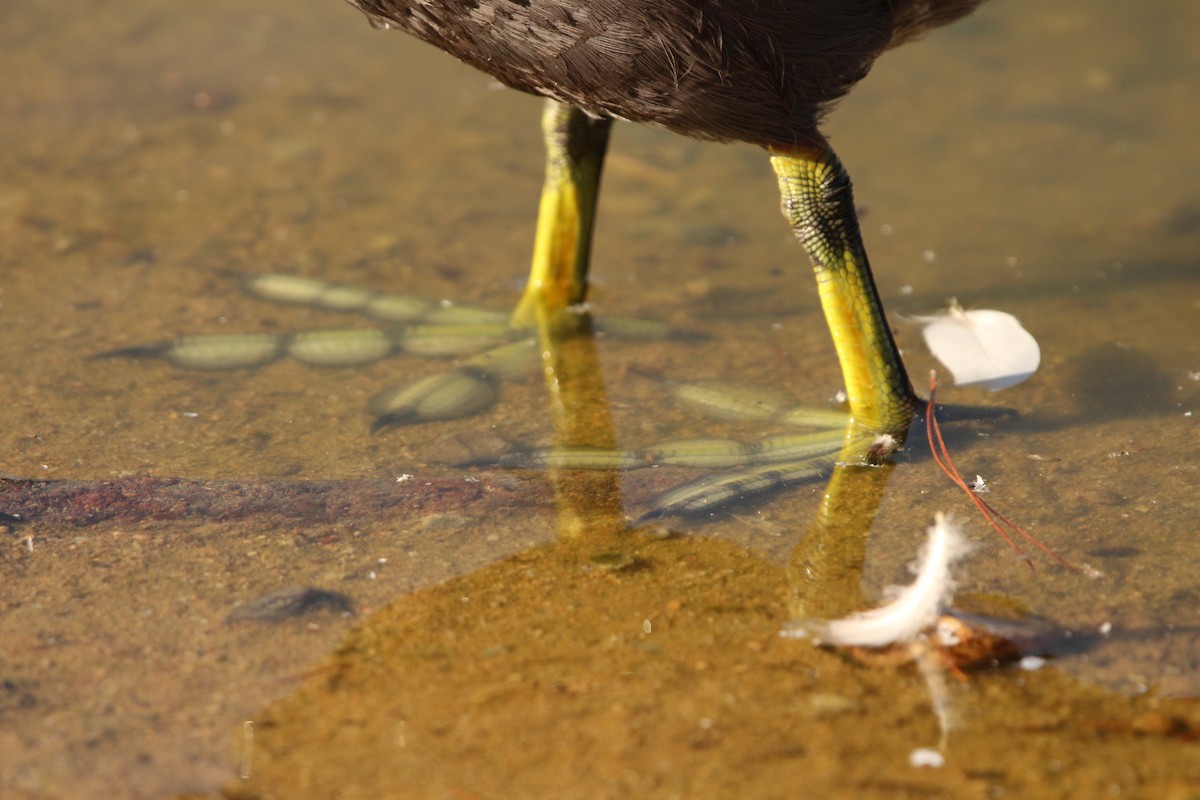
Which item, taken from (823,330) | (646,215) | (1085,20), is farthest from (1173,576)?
(1085,20)

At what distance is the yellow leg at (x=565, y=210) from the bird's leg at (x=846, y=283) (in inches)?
26.2

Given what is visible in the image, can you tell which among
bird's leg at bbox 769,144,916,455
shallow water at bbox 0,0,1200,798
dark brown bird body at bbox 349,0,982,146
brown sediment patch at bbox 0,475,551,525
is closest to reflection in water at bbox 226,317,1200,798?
shallow water at bbox 0,0,1200,798

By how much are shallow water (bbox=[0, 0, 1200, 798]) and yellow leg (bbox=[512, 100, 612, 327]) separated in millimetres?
199

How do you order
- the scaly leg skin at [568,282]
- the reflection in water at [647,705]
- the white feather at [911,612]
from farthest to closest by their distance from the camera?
the scaly leg skin at [568,282]
the white feather at [911,612]
the reflection in water at [647,705]

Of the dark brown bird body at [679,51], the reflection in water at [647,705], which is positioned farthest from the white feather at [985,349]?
the reflection in water at [647,705]

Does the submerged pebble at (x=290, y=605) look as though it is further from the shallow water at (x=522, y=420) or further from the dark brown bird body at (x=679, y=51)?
the dark brown bird body at (x=679, y=51)

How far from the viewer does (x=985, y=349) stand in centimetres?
293

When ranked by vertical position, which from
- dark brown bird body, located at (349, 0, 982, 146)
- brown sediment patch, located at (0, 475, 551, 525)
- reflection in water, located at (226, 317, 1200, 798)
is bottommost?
brown sediment patch, located at (0, 475, 551, 525)

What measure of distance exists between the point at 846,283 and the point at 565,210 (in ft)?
2.99

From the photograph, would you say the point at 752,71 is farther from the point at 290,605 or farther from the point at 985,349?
the point at 290,605

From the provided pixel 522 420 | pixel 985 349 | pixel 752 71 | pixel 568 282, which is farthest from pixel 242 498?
pixel 985 349

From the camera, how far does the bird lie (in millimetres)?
2111

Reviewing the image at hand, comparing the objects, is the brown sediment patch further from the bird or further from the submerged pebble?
the bird

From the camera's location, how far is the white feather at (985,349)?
113 inches
